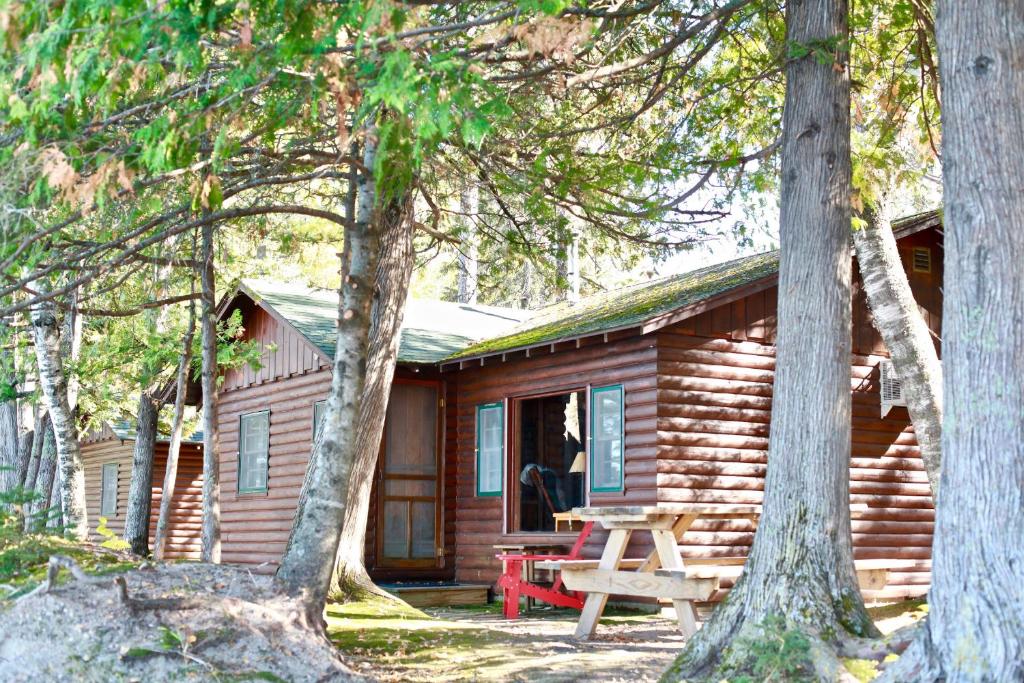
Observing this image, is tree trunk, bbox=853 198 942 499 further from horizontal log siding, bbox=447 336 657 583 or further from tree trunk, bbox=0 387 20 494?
tree trunk, bbox=0 387 20 494

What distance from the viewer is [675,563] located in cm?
920

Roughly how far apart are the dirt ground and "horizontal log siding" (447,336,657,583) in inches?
60.9

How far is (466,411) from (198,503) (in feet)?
36.7

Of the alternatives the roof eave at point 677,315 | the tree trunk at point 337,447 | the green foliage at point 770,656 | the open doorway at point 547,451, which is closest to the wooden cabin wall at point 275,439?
the open doorway at point 547,451

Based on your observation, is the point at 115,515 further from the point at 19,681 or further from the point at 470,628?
the point at 19,681

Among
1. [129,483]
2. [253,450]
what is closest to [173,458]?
[253,450]

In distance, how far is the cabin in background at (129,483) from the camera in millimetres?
23859

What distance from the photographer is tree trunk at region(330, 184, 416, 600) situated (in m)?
12.1

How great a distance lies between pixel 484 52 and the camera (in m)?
7.80

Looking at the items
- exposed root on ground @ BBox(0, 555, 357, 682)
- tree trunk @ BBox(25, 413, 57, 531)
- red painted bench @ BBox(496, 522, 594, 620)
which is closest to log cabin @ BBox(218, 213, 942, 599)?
red painted bench @ BBox(496, 522, 594, 620)

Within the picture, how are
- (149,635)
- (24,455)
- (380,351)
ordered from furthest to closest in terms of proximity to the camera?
1. (24,455)
2. (380,351)
3. (149,635)

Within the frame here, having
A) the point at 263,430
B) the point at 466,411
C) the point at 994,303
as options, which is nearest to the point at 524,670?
the point at 994,303

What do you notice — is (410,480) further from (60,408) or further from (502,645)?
(502,645)

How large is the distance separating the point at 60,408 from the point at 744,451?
8141 millimetres
